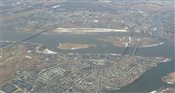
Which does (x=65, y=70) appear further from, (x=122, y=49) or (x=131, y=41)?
(x=131, y=41)

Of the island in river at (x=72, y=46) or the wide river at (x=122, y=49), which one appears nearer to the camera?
the wide river at (x=122, y=49)

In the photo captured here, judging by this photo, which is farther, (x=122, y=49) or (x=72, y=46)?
(x=72, y=46)

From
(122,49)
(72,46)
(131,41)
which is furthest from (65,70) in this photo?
(131,41)

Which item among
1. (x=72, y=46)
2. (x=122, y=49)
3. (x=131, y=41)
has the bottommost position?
(x=131, y=41)

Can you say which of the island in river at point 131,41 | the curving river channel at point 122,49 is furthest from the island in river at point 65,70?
the island in river at point 131,41

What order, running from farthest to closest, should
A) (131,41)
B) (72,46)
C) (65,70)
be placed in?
(131,41) → (72,46) → (65,70)

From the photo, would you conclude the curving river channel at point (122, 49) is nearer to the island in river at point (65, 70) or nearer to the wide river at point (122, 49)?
the wide river at point (122, 49)

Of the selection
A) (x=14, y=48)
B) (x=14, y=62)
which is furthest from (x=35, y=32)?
(x=14, y=62)

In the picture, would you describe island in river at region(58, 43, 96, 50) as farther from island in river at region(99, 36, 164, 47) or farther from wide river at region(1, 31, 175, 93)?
→ island in river at region(99, 36, 164, 47)

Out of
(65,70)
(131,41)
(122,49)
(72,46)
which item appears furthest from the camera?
(131,41)
